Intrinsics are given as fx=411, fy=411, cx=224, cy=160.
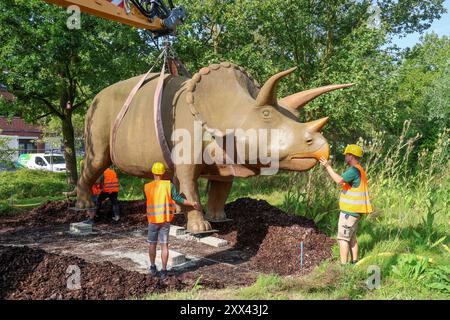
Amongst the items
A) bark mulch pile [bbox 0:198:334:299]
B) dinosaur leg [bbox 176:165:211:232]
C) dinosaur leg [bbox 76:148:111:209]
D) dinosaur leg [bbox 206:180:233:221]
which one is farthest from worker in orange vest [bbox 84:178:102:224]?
dinosaur leg [bbox 176:165:211:232]

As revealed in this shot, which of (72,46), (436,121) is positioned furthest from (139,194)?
(436,121)

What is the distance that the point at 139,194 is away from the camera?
12141 mm

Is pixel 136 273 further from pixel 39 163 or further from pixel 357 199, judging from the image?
pixel 39 163

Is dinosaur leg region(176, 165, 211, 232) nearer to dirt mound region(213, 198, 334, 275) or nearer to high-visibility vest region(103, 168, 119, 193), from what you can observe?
dirt mound region(213, 198, 334, 275)

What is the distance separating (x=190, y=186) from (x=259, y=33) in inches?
307

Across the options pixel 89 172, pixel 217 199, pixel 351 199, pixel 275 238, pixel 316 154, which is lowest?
pixel 275 238

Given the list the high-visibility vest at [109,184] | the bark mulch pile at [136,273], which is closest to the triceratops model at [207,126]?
the bark mulch pile at [136,273]

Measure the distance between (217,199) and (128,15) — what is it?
3.06 meters

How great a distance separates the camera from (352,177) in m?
4.59

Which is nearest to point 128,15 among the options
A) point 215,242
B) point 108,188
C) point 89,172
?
point 89,172

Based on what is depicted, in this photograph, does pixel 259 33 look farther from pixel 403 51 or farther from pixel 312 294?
pixel 312 294

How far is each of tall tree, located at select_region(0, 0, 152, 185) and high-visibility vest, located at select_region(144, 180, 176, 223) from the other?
273 inches

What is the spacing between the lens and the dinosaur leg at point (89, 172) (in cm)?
691
